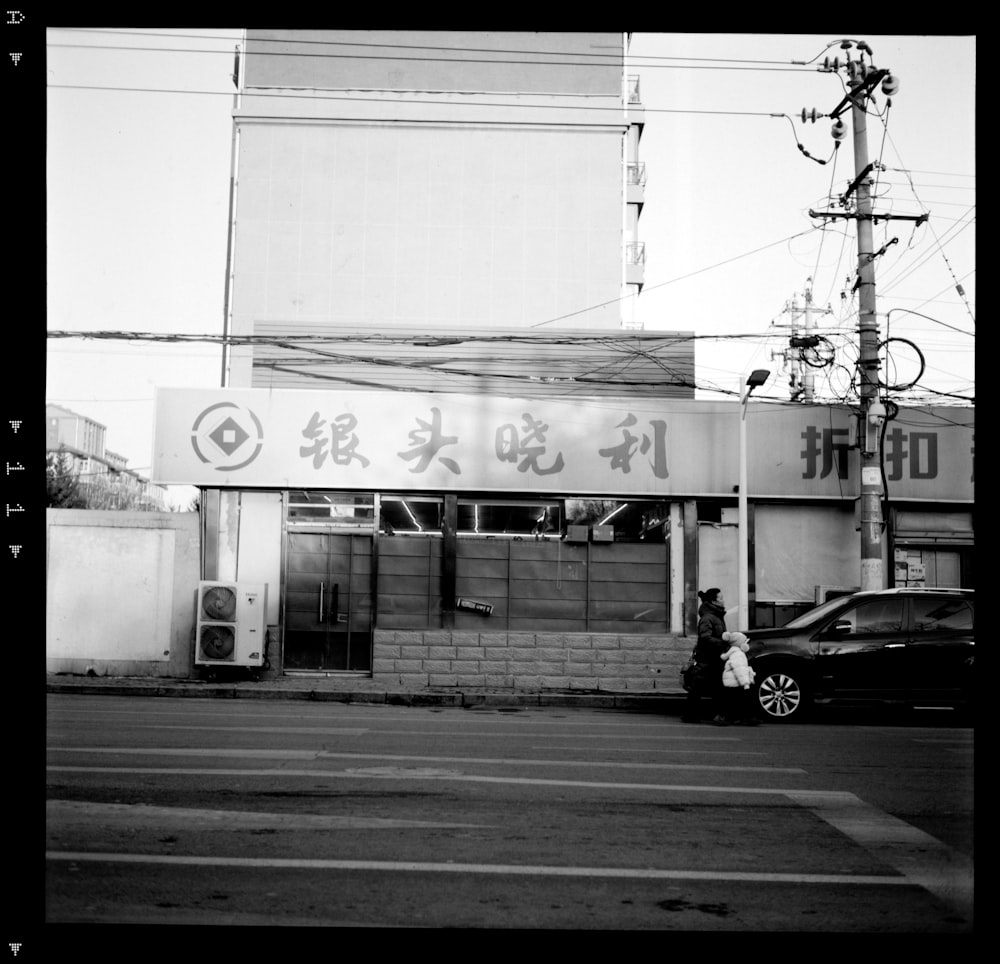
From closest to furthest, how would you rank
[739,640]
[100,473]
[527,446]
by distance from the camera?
1. [739,640]
2. [527,446]
3. [100,473]

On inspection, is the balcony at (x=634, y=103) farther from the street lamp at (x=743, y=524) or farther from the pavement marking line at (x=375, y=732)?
the pavement marking line at (x=375, y=732)

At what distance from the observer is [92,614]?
19000 millimetres

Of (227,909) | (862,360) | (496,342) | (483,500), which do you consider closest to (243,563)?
(483,500)

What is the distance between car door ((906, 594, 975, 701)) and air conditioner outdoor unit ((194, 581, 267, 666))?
999 cm

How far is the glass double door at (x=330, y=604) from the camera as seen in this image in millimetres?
19031

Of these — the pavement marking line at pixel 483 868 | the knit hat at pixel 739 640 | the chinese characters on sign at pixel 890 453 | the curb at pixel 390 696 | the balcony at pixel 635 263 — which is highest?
the balcony at pixel 635 263

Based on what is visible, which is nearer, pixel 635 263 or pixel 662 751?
pixel 662 751

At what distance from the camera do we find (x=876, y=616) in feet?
48.5

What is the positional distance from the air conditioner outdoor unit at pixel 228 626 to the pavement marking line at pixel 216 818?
1088 cm

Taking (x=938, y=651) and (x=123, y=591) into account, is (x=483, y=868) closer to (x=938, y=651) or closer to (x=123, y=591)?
(x=938, y=651)

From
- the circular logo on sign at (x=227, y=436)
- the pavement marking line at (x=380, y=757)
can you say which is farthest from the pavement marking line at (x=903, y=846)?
the circular logo on sign at (x=227, y=436)

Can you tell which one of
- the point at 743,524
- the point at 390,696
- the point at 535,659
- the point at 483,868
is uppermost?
the point at 743,524

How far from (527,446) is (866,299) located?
602cm

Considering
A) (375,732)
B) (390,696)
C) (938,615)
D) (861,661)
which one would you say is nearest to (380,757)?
(375,732)
